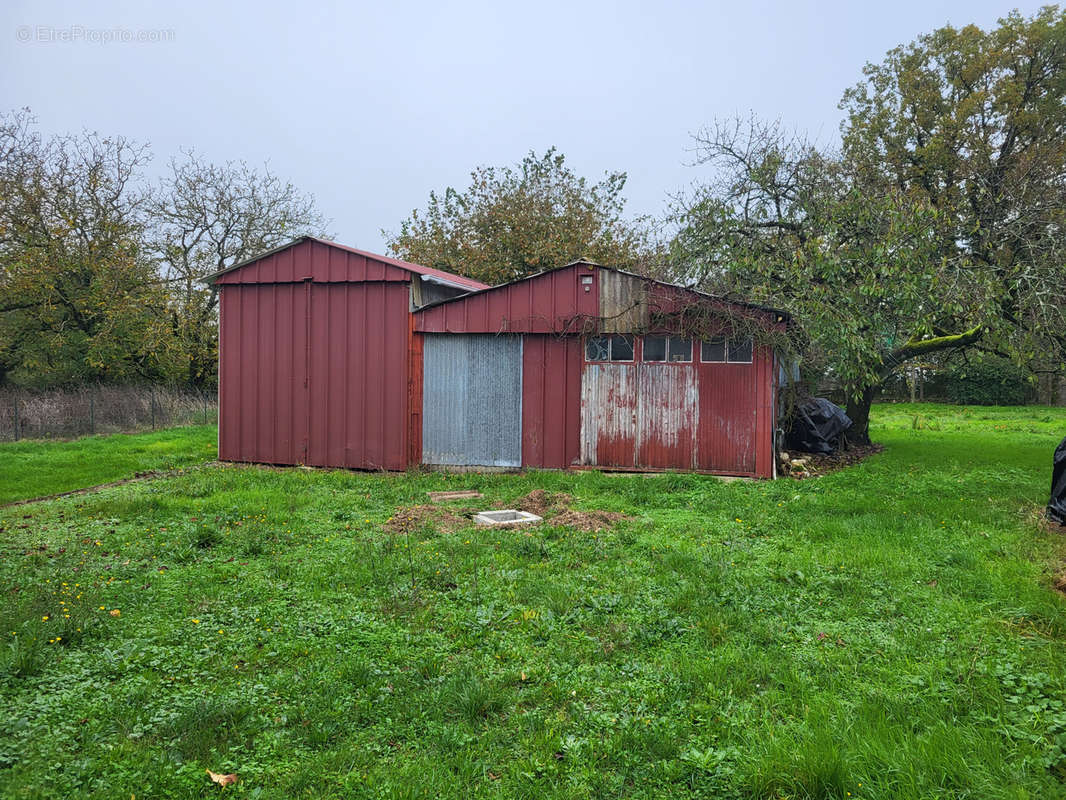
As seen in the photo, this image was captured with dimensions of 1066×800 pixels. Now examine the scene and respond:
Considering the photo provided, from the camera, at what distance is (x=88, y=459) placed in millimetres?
11945

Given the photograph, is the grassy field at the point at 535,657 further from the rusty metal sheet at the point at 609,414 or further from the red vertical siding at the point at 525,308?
the red vertical siding at the point at 525,308

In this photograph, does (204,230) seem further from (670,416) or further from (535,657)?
(535,657)

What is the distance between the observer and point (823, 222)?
10945 mm

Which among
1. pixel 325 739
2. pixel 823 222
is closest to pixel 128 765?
pixel 325 739

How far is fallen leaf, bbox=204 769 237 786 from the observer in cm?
262

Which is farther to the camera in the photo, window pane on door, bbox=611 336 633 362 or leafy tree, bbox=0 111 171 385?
leafy tree, bbox=0 111 171 385

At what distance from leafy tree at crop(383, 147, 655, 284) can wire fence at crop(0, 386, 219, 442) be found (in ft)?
32.6

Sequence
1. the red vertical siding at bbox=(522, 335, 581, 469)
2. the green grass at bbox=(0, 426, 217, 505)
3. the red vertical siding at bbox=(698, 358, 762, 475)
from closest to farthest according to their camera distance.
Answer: the green grass at bbox=(0, 426, 217, 505), the red vertical siding at bbox=(698, 358, 762, 475), the red vertical siding at bbox=(522, 335, 581, 469)

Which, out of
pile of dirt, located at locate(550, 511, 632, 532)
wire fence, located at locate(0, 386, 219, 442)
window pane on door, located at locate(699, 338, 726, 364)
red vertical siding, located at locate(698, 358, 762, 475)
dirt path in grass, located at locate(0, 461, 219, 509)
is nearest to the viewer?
pile of dirt, located at locate(550, 511, 632, 532)

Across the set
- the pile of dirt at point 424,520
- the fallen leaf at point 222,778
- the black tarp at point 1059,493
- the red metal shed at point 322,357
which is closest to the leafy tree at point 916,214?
the black tarp at point 1059,493

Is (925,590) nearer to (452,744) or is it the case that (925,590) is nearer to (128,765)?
(452,744)

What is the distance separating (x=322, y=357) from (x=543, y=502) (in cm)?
583

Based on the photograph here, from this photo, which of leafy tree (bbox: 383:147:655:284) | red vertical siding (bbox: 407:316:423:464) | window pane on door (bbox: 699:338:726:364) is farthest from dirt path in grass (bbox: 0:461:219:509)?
leafy tree (bbox: 383:147:655:284)

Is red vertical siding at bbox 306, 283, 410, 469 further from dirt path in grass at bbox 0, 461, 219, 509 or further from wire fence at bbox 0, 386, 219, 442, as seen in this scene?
wire fence at bbox 0, 386, 219, 442
